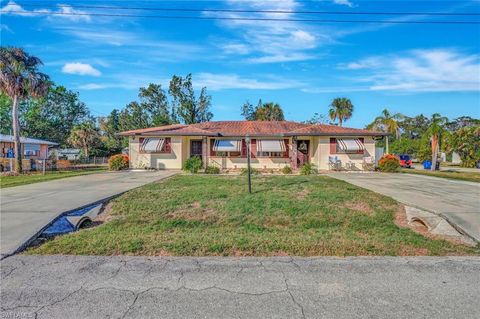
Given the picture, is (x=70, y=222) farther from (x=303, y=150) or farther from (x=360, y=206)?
(x=303, y=150)

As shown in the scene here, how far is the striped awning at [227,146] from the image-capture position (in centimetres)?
2173

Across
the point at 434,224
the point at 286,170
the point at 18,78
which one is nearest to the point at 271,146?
the point at 286,170

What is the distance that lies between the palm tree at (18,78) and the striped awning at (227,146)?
1383 centimetres

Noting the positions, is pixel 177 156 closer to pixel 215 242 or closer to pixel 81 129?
pixel 215 242

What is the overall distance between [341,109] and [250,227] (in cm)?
4213

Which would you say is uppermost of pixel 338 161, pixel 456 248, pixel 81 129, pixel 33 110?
pixel 33 110

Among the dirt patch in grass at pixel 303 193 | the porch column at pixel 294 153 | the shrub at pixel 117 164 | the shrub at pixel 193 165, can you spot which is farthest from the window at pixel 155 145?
the dirt patch in grass at pixel 303 193

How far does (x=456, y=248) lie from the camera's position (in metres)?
5.89

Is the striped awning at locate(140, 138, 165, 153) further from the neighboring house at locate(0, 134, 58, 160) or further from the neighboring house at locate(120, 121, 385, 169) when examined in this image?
the neighboring house at locate(0, 134, 58, 160)

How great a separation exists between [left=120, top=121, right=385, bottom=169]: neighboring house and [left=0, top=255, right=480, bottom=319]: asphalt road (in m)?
16.9

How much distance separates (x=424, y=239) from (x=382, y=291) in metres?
3.26

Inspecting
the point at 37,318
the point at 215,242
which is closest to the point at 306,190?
the point at 215,242

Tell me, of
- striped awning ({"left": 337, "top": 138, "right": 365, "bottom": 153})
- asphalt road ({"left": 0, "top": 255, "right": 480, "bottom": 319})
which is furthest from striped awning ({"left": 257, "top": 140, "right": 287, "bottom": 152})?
asphalt road ({"left": 0, "top": 255, "right": 480, "bottom": 319})

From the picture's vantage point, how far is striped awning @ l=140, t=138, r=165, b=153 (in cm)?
2152
